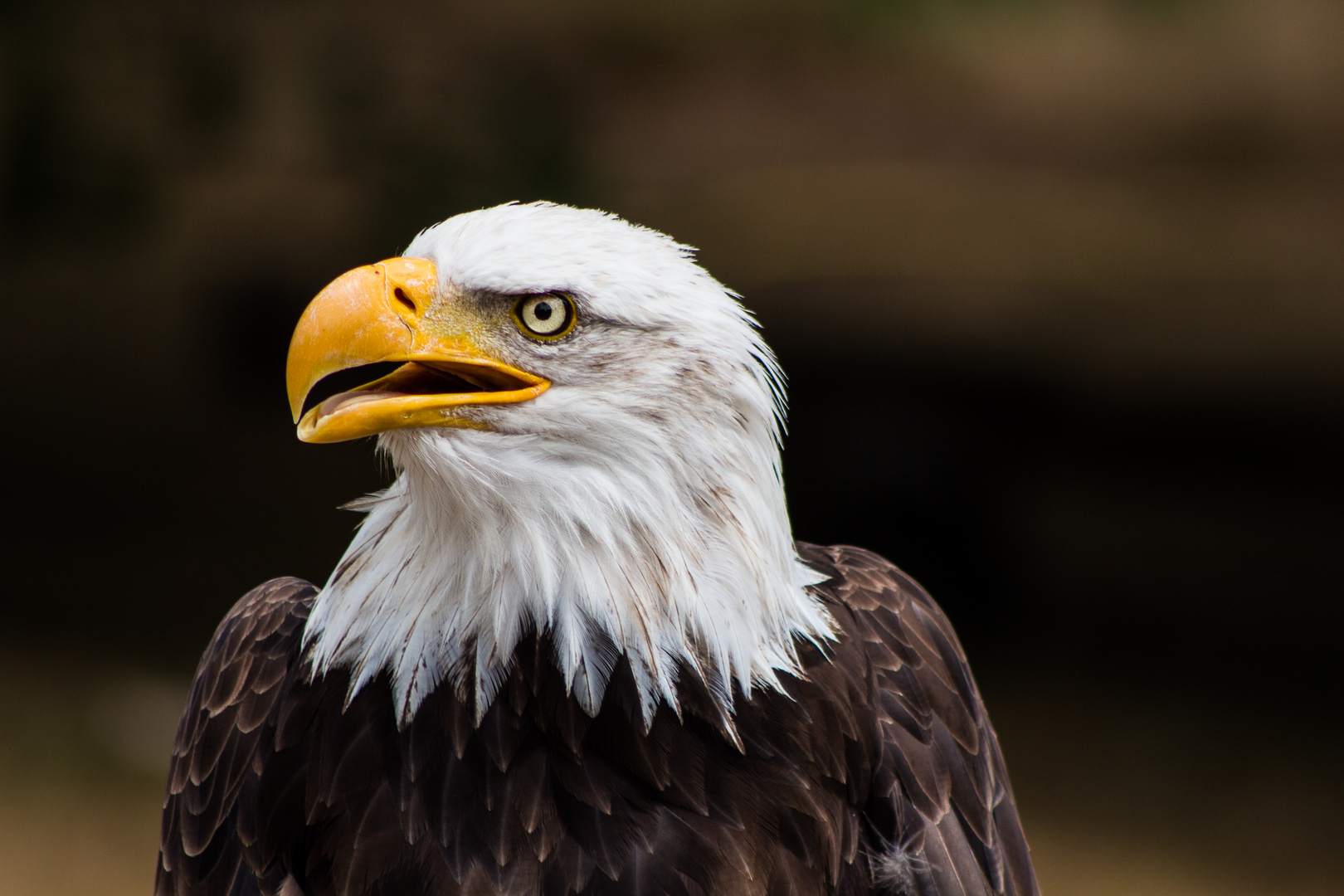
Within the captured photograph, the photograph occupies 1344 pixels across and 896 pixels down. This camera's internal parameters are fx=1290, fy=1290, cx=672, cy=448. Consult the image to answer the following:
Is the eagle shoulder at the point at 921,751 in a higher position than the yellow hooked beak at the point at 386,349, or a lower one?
lower

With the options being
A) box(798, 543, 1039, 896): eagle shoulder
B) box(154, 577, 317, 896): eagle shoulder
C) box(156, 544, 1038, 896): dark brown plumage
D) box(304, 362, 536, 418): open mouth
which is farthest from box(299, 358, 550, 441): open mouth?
box(798, 543, 1039, 896): eagle shoulder

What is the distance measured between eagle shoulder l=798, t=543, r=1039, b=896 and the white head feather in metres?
0.41

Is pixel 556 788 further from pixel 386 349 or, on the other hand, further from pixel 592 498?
pixel 386 349

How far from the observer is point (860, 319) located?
8.55m

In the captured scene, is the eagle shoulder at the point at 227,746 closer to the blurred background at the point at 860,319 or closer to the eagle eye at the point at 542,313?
the eagle eye at the point at 542,313

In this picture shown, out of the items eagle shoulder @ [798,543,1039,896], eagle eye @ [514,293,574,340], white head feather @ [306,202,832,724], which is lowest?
eagle shoulder @ [798,543,1039,896]

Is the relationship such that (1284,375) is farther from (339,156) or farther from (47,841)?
(47,841)

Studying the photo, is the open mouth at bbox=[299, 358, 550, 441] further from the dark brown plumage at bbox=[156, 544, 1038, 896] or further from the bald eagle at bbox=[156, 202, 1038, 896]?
the dark brown plumage at bbox=[156, 544, 1038, 896]

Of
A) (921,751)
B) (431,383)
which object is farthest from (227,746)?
(921,751)

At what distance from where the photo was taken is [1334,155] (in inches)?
287

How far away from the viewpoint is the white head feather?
6.38 feet

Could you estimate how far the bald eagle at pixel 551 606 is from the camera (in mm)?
1938

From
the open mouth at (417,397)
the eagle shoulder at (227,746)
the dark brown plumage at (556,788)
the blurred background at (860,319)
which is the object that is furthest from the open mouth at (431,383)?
the blurred background at (860,319)

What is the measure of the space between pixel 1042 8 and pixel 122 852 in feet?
17.7
